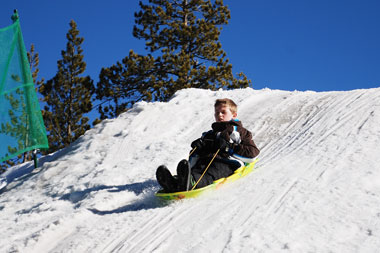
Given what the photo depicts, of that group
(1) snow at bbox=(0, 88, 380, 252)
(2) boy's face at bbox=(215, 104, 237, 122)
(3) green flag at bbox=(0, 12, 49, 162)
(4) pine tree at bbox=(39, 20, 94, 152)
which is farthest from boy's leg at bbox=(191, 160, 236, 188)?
(4) pine tree at bbox=(39, 20, 94, 152)

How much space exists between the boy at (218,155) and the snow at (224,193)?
0.19 metres

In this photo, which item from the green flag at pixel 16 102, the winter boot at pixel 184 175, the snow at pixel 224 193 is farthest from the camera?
the green flag at pixel 16 102

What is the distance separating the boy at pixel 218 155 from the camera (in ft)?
12.2

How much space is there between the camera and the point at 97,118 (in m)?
17.5

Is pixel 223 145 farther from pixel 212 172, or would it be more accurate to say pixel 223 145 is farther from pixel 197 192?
pixel 197 192

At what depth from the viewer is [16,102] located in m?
5.52

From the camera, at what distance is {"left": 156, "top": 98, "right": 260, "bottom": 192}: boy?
3715 mm

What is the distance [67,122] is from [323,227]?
2117cm

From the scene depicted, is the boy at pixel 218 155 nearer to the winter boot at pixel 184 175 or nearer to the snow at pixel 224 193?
the winter boot at pixel 184 175

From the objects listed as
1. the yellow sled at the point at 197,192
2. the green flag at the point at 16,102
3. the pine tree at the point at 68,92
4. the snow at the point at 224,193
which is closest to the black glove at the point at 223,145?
the yellow sled at the point at 197,192

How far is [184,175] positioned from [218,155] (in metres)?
0.65

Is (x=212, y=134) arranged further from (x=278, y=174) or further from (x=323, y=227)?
(x=323, y=227)

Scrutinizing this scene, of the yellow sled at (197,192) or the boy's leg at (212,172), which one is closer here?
the yellow sled at (197,192)

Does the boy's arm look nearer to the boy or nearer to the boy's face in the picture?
the boy
